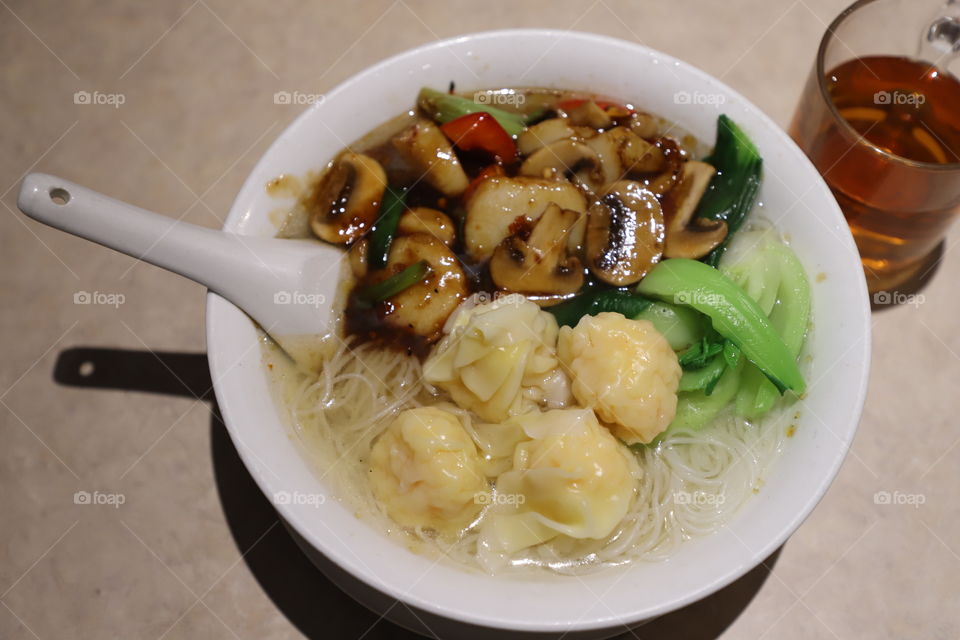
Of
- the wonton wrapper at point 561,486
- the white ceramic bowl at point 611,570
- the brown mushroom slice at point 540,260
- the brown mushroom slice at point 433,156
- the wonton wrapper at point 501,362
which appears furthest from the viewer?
the brown mushroom slice at point 433,156

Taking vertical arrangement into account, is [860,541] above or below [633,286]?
below

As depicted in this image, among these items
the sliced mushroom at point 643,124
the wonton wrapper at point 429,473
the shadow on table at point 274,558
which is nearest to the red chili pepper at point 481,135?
the sliced mushroom at point 643,124

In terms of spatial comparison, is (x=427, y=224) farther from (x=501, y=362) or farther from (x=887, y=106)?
(x=887, y=106)

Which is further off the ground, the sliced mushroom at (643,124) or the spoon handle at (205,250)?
the sliced mushroom at (643,124)

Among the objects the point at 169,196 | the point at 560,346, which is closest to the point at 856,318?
the point at 560,346

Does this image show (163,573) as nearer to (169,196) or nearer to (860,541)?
(169,196)

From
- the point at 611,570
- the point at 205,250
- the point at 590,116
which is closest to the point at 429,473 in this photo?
the point at 611,570

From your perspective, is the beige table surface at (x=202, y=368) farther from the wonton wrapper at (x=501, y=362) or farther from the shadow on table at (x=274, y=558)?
the wonton wrapper at (x=501, y=362)
